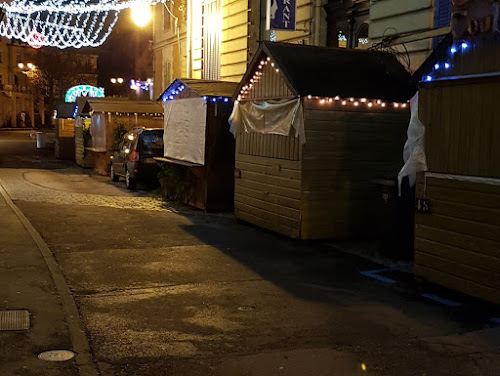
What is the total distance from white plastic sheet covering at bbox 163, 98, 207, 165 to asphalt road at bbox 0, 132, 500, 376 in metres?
2.86

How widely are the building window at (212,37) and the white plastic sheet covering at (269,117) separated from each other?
9.01 metres

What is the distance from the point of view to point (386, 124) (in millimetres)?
10531

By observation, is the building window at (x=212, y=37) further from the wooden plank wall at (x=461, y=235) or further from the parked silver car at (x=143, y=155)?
the wooden plank wall at (x=461, y=235)

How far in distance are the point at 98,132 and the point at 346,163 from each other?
1395cm

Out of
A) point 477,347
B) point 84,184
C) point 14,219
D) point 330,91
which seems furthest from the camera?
point 84,184

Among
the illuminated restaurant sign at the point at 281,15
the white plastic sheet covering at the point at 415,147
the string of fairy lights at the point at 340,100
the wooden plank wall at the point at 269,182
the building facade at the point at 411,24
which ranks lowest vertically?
the wooden plank wall at the point at 269,182

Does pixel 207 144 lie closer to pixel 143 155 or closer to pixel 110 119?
pixel 143 155

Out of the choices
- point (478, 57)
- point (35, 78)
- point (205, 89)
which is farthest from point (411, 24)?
point (35, 78)

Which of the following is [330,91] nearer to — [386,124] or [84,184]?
[386,124]

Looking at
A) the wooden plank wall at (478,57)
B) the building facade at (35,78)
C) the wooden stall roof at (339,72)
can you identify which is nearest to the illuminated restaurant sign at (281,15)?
the wooden stall roof at (339,72)

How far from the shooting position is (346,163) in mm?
10336

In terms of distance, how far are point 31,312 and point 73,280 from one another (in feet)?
4.38

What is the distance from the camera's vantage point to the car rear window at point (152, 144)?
17406 mm

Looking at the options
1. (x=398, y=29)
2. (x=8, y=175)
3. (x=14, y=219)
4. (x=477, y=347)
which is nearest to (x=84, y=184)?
(x=8, y=175)
